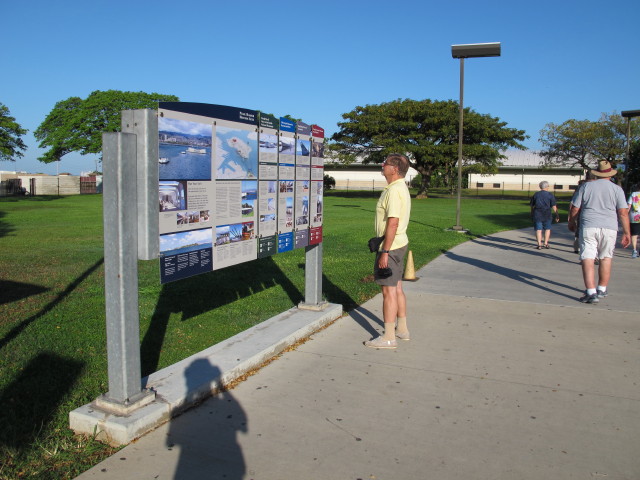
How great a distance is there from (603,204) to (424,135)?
3904 centimetres

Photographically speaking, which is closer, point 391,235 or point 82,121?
point 391,235

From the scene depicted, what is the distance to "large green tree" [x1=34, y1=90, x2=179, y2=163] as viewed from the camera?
176 ft

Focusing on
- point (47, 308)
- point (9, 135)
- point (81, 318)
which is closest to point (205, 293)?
point (81, 318)

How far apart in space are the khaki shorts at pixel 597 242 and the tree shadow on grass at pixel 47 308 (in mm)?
6523

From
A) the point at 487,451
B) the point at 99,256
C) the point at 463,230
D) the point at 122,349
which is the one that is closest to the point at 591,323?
the point at 487,451


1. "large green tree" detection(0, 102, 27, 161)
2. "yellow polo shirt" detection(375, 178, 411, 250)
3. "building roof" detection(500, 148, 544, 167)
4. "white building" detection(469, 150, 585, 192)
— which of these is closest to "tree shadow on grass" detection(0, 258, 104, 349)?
"yellow polo shirt" detection(375, 178, 411, 250)

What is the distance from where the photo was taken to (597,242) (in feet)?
23.6

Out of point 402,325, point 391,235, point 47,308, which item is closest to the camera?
point 391,235

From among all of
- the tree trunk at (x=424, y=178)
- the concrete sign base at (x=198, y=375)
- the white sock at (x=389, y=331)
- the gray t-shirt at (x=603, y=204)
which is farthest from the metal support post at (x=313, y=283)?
the tree trunk at (x=424, y=178)

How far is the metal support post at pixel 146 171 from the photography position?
3619mm

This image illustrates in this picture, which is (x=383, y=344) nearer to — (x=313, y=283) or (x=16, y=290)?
(x=313, y=283)

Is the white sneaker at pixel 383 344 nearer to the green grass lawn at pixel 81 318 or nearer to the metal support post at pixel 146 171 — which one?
the green grass lawn at pixel 81 318

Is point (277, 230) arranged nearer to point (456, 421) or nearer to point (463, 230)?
point (456, 421)

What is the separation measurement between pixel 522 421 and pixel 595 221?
421 cm
